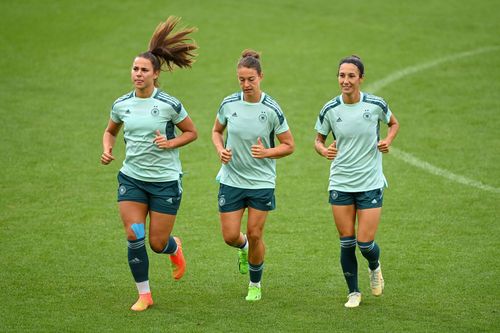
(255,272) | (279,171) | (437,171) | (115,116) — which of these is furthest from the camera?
(279,171)

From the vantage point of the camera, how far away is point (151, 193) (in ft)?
30.1

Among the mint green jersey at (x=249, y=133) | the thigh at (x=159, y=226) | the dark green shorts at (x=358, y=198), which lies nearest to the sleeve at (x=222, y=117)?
the mint green jersey at (x=249, y=133)

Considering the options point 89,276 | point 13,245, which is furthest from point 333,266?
point 13,245

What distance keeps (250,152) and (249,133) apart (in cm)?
19

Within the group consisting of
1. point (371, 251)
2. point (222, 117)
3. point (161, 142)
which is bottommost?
point (371, 251)

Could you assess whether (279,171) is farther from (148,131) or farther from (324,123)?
(148,131)

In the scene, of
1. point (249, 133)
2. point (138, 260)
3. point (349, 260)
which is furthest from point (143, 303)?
point (349, 260)

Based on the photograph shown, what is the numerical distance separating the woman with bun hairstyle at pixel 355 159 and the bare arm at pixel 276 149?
0.33m

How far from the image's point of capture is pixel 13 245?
1129 centimetres

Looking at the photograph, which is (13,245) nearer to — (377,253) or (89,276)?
(89,276)

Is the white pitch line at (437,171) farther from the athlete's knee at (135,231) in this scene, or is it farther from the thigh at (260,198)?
the athlete's knee at (135,231)

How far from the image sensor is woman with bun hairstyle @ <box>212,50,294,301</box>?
29.9 ft

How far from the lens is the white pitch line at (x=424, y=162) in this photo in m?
14.1

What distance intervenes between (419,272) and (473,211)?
2.71 meters
